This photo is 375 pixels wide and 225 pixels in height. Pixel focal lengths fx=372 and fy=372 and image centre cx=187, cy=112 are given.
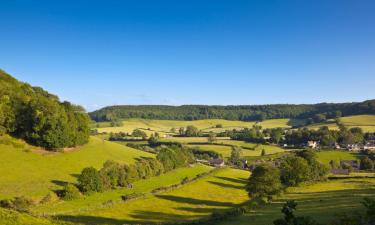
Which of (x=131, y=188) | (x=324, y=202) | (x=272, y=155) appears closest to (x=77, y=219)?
(x=131, y=188)

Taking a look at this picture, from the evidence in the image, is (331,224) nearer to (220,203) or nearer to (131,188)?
(220,203)

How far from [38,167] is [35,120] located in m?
15.8

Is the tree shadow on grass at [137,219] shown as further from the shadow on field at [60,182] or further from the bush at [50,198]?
the shadow on field at [60,182]

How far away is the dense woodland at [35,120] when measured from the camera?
94000 mm

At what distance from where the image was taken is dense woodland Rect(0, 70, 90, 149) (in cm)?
9400

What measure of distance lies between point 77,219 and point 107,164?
3448cm

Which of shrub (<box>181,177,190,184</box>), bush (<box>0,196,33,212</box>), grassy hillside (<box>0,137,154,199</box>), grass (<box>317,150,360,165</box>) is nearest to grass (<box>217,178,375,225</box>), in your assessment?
shrub (<box>181,177,190,184</box>)

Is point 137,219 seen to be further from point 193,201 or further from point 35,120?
point 35,120

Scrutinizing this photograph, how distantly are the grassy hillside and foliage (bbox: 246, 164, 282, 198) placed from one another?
A: 39930 millimetres

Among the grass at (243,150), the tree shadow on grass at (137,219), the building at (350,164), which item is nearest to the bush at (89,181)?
the tree shadow on grass at (137,219)

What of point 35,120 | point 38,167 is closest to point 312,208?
point 38,167

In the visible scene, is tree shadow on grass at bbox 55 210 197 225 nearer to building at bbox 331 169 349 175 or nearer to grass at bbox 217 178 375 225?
grass at bbox 217 178 375 225

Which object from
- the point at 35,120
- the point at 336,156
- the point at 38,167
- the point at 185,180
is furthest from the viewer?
the point at 336,156

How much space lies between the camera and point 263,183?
83.9 metres
